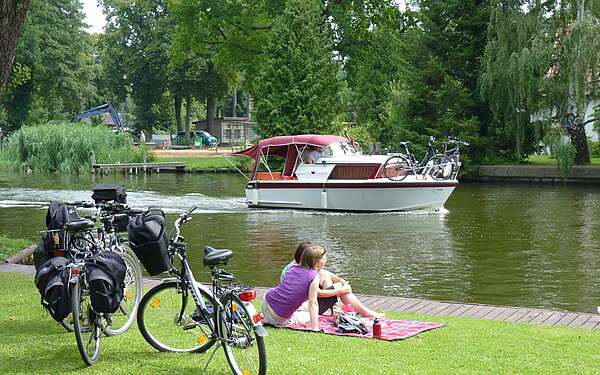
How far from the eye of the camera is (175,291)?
7.25m

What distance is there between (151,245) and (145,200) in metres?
25.5

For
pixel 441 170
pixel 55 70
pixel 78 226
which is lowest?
pixel 441 170

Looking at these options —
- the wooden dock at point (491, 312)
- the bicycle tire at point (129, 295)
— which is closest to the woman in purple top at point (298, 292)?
the bicycle tire at point (129, 295)

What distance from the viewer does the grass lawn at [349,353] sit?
6.92 metres

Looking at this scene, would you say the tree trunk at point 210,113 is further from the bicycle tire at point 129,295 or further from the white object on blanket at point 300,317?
the bicycle tire at point 129,295

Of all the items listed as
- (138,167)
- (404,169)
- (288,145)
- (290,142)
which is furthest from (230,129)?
(404,169)

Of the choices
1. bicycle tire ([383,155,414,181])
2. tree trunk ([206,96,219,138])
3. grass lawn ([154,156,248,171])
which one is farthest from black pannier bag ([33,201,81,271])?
tree trunk ([206,96,219,138])

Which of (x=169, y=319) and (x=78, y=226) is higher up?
(x=78, y=226)

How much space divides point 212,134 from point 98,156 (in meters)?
35.1

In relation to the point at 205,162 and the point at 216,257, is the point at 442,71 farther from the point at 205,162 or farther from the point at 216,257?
the point at 216,257

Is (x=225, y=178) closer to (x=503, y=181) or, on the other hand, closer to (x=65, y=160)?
(x=65, y=160)

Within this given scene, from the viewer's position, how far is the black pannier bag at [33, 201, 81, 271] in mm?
8430

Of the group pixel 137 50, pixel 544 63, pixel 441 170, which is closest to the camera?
pixel 441 170

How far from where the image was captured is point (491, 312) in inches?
401
